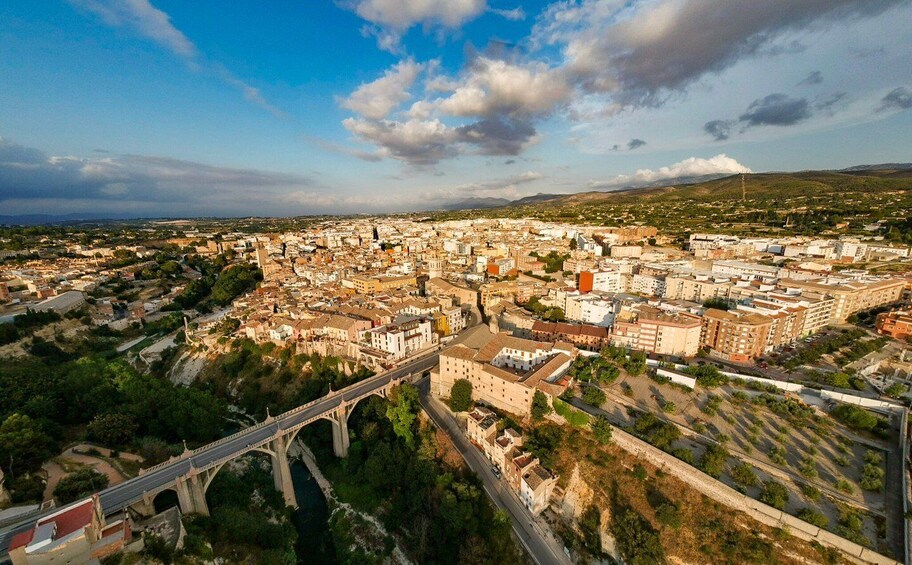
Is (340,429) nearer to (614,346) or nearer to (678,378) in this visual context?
(614,346)

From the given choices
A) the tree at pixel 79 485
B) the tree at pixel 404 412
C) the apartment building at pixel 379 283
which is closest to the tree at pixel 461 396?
the tree at pixel 404 412

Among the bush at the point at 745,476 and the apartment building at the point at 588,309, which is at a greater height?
the apartment building at the point at 588,309

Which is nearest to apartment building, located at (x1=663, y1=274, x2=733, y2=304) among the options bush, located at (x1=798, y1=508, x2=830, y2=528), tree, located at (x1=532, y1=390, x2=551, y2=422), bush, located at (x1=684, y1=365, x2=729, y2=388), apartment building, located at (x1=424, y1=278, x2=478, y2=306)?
bush, located at (x1=684, y1=365, x2=729, y2=388)

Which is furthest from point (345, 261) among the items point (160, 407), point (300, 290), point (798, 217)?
point (798, 217)

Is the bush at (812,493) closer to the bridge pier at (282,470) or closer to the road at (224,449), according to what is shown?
the road at (224,449)

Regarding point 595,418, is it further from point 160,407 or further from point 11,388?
point 11,388
